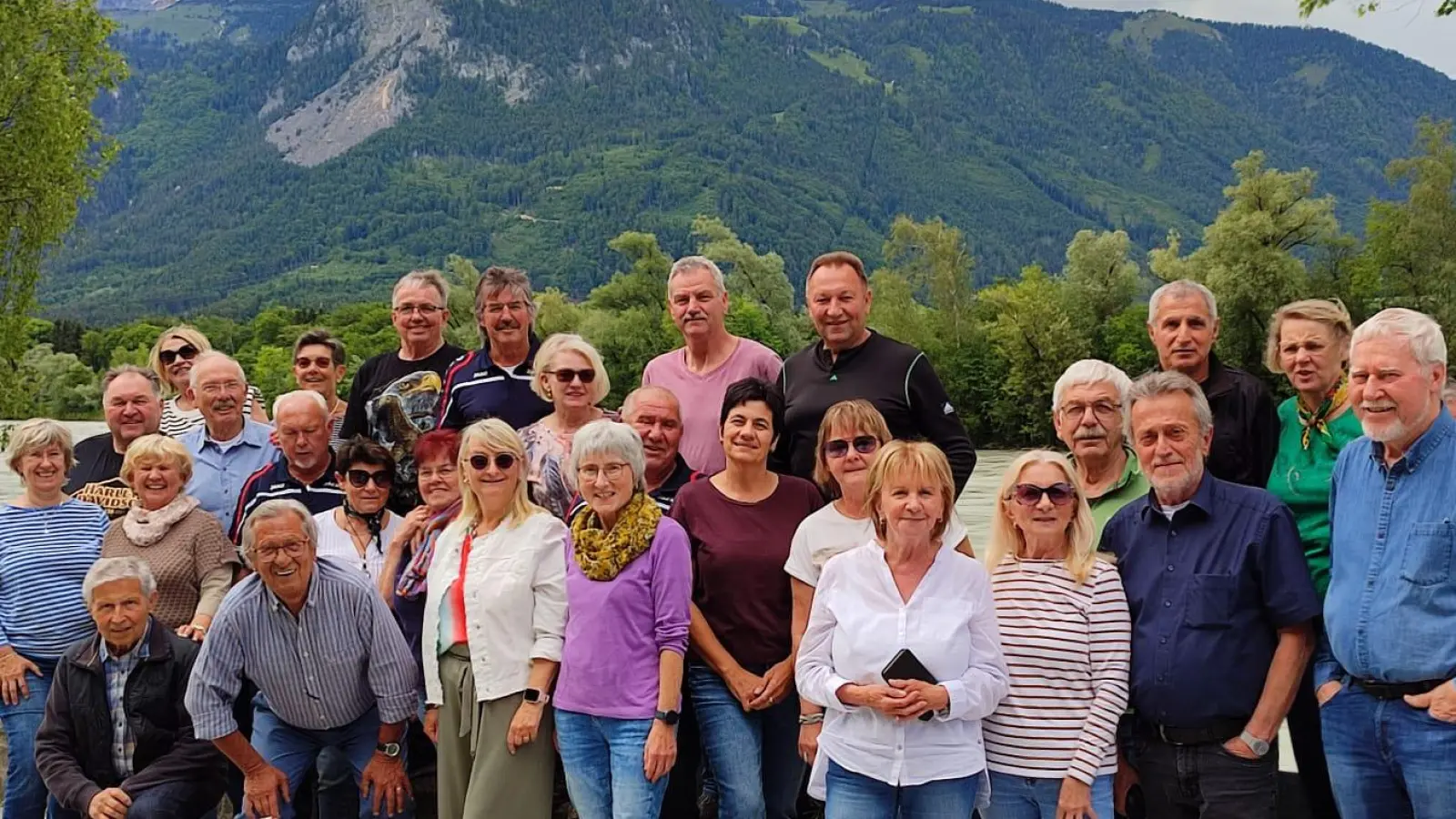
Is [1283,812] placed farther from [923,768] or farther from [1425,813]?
[923,768]

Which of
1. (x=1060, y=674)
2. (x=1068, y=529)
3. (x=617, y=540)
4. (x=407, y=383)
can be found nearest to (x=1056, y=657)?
(x=1060, y=674)

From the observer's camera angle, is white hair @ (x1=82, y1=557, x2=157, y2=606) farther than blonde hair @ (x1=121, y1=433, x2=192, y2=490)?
No

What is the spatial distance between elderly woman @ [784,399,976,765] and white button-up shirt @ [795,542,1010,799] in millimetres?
331

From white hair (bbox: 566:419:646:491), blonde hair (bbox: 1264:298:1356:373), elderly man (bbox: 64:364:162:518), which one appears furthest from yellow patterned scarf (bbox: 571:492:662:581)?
elderly man (bbox: 64:364:162:518)

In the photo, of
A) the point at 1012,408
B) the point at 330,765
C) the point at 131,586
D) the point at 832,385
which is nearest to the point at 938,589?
the point at 832,385

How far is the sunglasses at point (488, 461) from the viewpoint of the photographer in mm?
4914

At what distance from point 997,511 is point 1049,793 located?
947mm

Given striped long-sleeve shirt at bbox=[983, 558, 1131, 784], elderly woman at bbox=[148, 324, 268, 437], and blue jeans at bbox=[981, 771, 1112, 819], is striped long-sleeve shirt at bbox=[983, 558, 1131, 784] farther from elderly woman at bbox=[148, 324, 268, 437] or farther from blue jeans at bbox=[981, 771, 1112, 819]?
elderly woman at bbox=[148, 324, 268, 437]

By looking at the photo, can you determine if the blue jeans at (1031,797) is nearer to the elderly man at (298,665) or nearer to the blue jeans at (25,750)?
the elderly man at (298,665)

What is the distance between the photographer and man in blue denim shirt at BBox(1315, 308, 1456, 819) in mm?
3844

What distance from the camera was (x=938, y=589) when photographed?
13.6 feet

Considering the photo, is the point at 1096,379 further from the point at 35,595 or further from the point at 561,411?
the point at 35,595

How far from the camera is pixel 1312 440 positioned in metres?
4.84

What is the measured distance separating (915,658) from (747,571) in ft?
3.04
